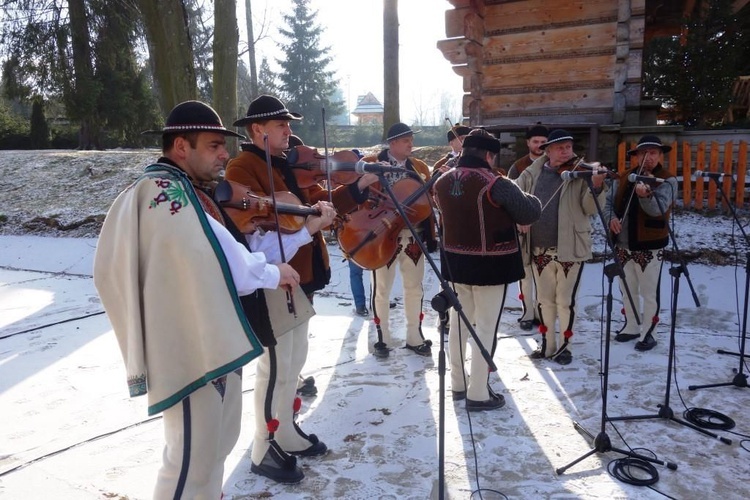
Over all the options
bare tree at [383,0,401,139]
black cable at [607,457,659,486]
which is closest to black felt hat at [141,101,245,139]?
black cable at [607,457,659,486]

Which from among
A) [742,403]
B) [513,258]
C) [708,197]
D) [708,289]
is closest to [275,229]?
[513,258]

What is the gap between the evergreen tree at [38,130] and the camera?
786 inches

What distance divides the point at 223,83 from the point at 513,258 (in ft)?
20.5

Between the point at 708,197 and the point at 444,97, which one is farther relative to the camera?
the point at 444,97

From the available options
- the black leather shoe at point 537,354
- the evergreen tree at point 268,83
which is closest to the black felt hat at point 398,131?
the black leather shoe at point 537,354

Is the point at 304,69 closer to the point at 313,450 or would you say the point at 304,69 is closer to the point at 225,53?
the point at 225,53

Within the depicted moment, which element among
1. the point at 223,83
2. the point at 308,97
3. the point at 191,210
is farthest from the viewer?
the point at 308,97

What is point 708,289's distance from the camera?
5.93 m

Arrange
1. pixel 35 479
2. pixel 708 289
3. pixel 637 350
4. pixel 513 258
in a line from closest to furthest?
pixel 35 479 < pixel 513 258 < pixel 637 350 < pixel 708 289

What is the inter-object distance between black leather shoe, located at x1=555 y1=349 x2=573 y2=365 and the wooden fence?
3621mm

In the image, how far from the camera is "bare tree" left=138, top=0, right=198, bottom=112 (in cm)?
791

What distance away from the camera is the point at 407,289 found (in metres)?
4.88

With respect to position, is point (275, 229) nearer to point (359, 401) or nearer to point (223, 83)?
point (359, 401)

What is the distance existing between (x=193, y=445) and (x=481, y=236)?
2263 mm
